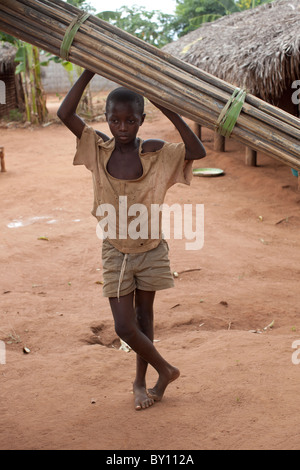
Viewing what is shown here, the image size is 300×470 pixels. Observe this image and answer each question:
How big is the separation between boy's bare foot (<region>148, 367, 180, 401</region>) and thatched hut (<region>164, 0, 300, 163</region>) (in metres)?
5.64

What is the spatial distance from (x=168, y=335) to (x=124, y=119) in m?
Answer: 1.81

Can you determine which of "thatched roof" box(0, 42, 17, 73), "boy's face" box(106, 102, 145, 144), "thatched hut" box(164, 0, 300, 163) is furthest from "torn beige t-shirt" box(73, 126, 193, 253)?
"thatched roof" box(0, 42, 17, 73)

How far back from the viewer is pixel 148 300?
2559mm

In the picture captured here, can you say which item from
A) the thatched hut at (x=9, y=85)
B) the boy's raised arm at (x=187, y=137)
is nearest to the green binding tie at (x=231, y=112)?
the boy's raised arm at (x=187, y=137)

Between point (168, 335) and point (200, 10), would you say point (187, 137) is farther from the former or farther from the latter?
point (200, 10)

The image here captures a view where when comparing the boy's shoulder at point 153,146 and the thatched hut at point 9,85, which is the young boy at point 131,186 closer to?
the boy's shoulder at point 153,146

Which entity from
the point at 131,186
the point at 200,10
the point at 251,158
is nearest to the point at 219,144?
the point at 251,158

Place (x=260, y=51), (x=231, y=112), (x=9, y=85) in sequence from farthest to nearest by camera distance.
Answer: (x=9, y=85), (x=260, y=51), (x=231, y=112)

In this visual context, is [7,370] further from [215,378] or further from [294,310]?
[294,310]

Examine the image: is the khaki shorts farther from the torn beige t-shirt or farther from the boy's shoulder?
the boy's shoulder

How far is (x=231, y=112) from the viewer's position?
1885 mm

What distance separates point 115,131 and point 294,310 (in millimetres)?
2259

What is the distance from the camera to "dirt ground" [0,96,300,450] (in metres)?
2.37
